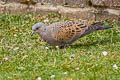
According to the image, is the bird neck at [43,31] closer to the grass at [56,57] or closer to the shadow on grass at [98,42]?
the grass at [56,57]

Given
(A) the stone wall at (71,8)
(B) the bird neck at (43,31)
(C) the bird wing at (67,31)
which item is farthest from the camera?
(A) the stone wall at (71,8)

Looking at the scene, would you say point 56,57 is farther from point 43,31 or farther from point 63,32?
point 43,31

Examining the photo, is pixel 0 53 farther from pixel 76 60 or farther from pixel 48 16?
pixel 48 16

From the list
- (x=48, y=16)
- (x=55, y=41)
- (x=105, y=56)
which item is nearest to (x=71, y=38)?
(x=55, y=41)

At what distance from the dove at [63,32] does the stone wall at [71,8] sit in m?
1.26

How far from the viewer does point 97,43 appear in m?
6.51

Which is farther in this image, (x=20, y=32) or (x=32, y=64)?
Result: (x=20, y=32)

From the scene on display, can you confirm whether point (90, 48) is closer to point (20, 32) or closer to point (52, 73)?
point (52, 73)

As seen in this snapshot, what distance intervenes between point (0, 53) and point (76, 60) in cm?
157

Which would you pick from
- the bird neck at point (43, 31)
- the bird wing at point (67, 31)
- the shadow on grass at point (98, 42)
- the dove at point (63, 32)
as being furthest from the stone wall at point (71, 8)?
the bird neck at point (43, 31)

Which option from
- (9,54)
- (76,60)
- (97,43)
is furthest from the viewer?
(97,43)

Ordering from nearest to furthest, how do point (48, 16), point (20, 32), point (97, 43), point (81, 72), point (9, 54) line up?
point (81, 72), point (9, 54), point (97, 43), point (20, 32), point (48, 16)

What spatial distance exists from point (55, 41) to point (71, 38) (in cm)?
32

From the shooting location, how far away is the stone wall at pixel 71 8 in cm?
757
